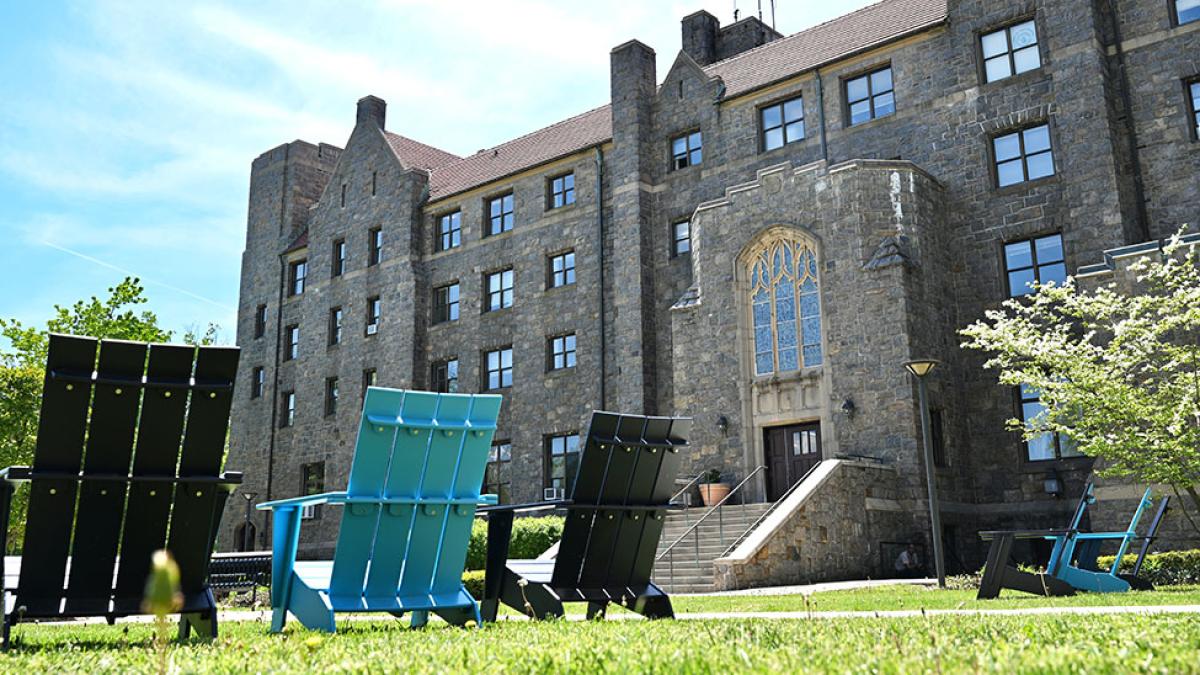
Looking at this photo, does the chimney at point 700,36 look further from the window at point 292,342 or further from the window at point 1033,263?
the window at point 292,342

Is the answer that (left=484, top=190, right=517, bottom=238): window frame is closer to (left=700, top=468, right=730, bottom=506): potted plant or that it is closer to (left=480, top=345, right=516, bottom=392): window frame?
(left=480, top=345, right=516, bottom=392): window frame

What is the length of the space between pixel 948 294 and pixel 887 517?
209 inches

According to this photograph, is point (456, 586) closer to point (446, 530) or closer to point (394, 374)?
point (446, 530)

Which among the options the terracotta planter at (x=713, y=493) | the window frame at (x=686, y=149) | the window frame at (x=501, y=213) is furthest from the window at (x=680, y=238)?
the terracotta planter at (x=713, y=493)

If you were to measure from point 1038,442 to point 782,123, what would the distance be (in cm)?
990

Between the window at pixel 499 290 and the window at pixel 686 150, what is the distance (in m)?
6.39

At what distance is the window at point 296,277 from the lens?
121 feet

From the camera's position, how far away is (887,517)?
19156 mm

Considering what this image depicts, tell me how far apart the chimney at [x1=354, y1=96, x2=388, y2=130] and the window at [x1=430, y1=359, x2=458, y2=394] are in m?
9.15

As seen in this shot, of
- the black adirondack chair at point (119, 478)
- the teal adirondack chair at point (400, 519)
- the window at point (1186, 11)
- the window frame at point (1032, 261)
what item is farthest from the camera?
the window frame at point (1032, 261)

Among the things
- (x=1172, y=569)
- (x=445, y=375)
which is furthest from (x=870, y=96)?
(x=445, y=375)

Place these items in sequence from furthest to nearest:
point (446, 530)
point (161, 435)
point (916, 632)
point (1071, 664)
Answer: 1. point (446, 530)
2. point (161, 435)
3. point (916, 632)
4. point (1071, 664)

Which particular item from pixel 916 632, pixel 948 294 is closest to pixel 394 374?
pixel 948 294

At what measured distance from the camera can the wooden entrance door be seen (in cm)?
2175
